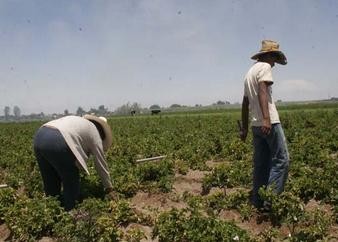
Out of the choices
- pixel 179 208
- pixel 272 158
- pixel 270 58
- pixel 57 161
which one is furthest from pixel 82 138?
pixel 270 58

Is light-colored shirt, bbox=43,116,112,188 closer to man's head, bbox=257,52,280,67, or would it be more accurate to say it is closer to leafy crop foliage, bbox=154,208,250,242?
leafy crop foliage, bbox=154,208,250,242

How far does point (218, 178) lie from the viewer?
26.0 feet

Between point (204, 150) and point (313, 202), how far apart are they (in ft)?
17.6

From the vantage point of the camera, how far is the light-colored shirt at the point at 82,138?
5945mm

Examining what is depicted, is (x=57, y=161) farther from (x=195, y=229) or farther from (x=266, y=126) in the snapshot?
(x=266, y=126)

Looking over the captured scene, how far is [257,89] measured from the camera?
5.95m

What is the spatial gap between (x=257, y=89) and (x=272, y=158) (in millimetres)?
915

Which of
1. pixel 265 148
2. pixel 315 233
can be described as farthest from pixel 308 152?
pixel 315 233

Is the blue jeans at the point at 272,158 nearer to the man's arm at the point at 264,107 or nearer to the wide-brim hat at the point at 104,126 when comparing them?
the man's arm at the point at 264,107

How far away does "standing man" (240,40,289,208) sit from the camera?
19.0 ft

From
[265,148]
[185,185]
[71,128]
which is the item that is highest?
[71,128]

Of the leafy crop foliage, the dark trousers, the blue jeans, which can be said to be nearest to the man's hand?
the blue jeans

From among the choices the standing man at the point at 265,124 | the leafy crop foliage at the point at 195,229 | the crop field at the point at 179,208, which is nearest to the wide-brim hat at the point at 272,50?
the standing man at the point at 265,124

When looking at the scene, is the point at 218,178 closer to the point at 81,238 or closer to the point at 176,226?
the point at 176,226
